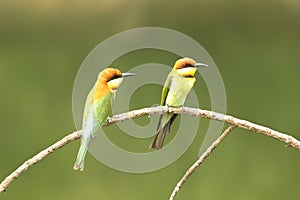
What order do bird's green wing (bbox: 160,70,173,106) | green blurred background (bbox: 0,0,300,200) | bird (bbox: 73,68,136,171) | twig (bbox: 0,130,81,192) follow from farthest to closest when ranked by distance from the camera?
green blurred background (bbox: 0,0,300,200), bird's green wing (bbox: 160,70,173,106), bird (bbox: 73,68,136,171), twig (bbox: 0,130,81,192)

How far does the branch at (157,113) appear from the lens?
1.57 m

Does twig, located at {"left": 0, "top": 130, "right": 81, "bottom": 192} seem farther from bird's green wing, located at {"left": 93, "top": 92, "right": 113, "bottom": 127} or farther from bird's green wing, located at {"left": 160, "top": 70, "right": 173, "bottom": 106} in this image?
bird's green wing, located at {"left": 160, "top": 70, "right": 173, "bottom": 106}

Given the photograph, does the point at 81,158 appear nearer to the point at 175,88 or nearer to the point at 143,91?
the point at 175,88

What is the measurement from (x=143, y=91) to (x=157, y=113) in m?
3.32

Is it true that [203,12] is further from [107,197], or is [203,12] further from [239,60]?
[107,197]

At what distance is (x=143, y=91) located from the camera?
16.6ft

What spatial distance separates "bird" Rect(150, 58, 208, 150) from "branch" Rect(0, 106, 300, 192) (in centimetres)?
3

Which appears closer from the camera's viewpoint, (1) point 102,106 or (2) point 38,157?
(2) point 38,157

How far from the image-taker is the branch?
1.57 meters

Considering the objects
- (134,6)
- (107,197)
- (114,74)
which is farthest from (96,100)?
(134,6)

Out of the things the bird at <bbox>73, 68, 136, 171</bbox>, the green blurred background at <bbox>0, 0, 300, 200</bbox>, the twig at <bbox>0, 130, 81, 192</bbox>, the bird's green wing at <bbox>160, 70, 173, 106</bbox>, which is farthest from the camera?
the green blurred background at <bbox>0, 0, 300, 200</bbox>

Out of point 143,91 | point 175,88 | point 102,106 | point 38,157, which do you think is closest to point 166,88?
Answer: point 175,88

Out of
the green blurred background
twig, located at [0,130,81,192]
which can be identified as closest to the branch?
twig, located at [0,130,81,192]

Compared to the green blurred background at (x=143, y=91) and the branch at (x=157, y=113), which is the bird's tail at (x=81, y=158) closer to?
the branch at (x=157, y=113)
